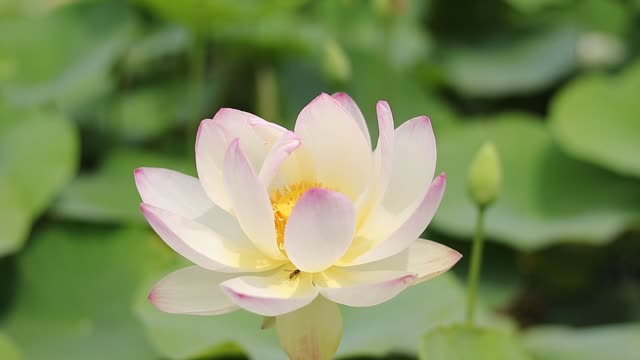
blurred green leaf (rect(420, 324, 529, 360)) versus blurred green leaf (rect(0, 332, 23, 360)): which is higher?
blurred green leaf (rect(420, 324, 529, 360))

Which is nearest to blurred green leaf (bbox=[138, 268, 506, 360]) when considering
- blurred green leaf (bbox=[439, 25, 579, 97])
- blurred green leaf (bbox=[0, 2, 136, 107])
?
blurred green leaf (bbox=[0, 2, 136, 107])

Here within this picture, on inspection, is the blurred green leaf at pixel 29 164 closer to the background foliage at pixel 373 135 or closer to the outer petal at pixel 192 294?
the background foliage at pixel 373 135

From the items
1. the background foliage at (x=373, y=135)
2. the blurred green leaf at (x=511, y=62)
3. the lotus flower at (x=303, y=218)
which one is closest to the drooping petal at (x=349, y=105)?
the lotus flower at (x=303, y=218)

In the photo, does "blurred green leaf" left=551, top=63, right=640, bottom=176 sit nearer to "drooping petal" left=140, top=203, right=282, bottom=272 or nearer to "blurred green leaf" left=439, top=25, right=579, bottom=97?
"blurred green leaf" left=439, top=25, right=579, bottom=97

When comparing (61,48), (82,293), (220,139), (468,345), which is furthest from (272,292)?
(61,48)

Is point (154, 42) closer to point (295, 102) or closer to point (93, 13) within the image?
point (93, 13)

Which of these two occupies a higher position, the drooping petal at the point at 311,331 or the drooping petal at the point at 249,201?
the drooping petal at the point at 249,201

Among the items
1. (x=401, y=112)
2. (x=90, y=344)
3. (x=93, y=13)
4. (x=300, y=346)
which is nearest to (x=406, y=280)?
(x=300, y=346)
